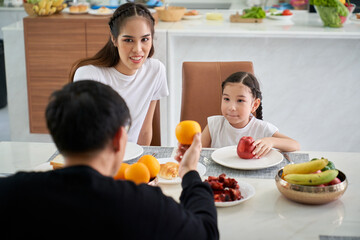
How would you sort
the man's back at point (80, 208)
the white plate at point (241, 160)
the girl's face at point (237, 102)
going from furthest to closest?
1. the girl's face at point (237, 102)
2. the white plate at point (241, 160)
3. the man's back at point (80, 208)

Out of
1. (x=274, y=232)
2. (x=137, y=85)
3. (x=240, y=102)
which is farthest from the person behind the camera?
(x=137, y=85)

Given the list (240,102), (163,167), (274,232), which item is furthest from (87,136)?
(240,102)

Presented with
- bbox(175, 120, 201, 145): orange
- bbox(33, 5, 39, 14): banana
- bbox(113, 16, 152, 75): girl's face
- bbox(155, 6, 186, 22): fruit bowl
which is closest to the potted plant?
bbox(155, 6, 186, 22): fruit bowl

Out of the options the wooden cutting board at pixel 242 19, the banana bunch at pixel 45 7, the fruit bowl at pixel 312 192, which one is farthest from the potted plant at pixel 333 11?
the fruit bowl at pixel 312 192

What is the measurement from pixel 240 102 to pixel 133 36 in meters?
0.58

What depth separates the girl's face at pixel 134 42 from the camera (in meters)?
2.25

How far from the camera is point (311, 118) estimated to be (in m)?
3.71

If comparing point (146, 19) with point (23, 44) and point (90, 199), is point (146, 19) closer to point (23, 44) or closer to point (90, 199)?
point (90, 199)

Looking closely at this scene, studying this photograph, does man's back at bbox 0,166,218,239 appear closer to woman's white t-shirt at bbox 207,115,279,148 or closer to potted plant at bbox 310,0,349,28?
woman's white t-shirt at bbox 207,115,279,148

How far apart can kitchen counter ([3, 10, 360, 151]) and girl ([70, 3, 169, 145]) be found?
1.05 metres

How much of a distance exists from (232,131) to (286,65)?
150 centimetres

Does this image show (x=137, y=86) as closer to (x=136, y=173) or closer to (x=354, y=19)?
(x=136, y=173)

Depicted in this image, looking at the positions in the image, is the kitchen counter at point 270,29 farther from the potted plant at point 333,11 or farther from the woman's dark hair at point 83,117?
the woman's dark hair at point 83,117

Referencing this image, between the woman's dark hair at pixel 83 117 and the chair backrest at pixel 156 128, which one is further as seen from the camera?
the chair backrest at pixel 156 128
